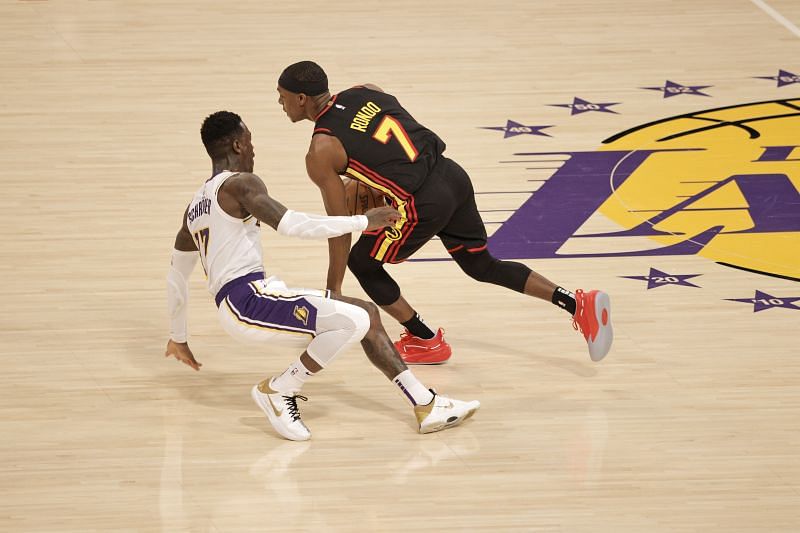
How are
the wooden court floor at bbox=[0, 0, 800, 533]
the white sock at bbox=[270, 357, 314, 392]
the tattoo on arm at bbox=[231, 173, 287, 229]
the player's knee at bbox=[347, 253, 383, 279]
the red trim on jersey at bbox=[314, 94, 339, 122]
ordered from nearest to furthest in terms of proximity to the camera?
the wooden court floor at bbox=[0, 0, 800, 533], the tattoo on arm at bbox=[231, 173, 287, 229], the white sock at bbox=[270, 357, 314, 392], the red trim on jersey at bbox=[314, 94, 339, 122], the player's knee at bbox=[347, 253, 383, 279]

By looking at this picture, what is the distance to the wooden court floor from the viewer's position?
17.4 ft

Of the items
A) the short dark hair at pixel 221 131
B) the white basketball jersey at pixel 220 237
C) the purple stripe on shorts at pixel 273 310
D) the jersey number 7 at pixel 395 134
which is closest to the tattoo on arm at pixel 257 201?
the white basketball jersey at pixel 220 237

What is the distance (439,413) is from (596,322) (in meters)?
1.00

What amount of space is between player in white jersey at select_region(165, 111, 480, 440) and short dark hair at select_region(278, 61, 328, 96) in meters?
0.38

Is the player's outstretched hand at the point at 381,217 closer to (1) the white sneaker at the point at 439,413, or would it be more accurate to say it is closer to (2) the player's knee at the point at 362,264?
(2) the player's knee at the point at 362,264

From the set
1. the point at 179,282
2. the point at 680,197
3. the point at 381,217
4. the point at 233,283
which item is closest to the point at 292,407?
the point at 233,283

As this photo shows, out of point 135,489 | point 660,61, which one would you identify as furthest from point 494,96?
point 135,489

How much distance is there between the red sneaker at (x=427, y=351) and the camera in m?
6.44

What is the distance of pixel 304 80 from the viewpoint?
5.90 m

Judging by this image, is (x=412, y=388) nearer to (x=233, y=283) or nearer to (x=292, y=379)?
(x=292, y=379)

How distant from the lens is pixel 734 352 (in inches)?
254

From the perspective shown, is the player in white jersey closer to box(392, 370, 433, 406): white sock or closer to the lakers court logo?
box(392, 370, 433, 406): white sock

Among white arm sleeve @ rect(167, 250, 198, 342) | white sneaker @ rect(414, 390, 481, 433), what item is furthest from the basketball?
white sneaker @ rect(414, 390, 481, 433)

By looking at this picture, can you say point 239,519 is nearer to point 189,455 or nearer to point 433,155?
point 189,455
